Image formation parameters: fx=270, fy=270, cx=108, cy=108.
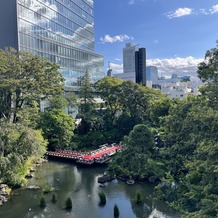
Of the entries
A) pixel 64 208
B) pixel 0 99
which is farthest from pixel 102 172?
pixel 0 99

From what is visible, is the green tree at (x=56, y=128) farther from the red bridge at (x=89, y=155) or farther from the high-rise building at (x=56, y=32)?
the high-rise building at (x=56, y=32)

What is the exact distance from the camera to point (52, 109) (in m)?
38.5

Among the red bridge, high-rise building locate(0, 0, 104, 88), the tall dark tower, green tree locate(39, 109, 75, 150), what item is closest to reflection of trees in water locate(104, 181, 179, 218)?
the red bridge

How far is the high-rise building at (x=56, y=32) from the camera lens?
4122 cm

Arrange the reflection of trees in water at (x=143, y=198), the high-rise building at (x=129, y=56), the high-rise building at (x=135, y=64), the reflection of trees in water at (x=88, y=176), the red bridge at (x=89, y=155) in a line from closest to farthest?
the reflection of trees in water at (x=143, y=198)
the reflection of trees in water at (x=88, y=176)
the red bridge at (x=89, y=155)
the high-rise building at (x=135, y=64)
the high-rise building at (x=129, y=56)

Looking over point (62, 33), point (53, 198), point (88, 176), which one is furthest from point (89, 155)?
point (62, 33)

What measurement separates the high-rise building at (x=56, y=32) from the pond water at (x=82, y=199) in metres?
23.2

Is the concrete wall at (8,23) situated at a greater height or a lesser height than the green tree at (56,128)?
greater

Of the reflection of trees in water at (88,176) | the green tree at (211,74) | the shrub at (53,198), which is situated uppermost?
the green tree at (211,74)

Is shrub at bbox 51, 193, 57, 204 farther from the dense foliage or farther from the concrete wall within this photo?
the concrete wall

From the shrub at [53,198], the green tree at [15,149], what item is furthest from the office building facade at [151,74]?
the shrub at [53,198]

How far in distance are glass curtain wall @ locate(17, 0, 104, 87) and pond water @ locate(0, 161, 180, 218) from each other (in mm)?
23405

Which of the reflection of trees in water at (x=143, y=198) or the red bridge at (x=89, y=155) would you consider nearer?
the reflection of trees in water at (x=143, y=198)

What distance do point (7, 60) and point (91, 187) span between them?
15.8 m
